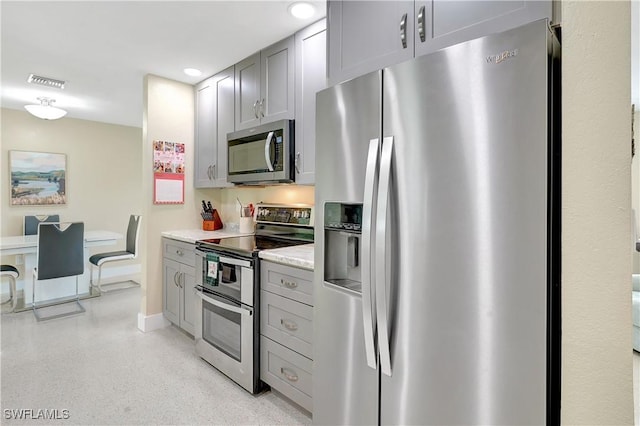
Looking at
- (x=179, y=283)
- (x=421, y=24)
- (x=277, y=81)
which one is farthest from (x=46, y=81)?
(x=421, y=24)

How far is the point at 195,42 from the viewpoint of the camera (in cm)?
252

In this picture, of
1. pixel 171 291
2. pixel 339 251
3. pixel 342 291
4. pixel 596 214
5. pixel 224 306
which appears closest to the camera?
pixel 596 214

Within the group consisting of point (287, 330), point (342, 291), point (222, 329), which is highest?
point (342, 291)

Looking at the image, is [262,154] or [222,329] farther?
[262,154]

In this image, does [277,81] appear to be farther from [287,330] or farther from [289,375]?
[289,375]

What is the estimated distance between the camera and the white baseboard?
322cm

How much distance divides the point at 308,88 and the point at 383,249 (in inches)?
57.1

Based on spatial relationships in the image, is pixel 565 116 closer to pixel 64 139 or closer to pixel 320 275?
pixel 320 275

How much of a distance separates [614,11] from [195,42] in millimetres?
2588

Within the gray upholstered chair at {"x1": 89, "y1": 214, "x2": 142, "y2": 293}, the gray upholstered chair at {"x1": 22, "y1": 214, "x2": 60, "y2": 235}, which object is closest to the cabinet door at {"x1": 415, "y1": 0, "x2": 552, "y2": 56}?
the gray upholstered chair at {"x1": 89, "y1": 214, "x2": 142, "y2": 293}

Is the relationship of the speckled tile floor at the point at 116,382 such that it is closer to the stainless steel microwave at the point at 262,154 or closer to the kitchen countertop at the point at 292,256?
the kitchen countertop at the point at 292,256

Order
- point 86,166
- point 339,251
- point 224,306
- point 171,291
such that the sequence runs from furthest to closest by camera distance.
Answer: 1. point 86,166
2. point 171,291
3. point 224,306
4. point 339,251

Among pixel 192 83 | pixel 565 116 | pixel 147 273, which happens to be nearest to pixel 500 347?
pixel 565 116

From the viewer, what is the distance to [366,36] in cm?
155
